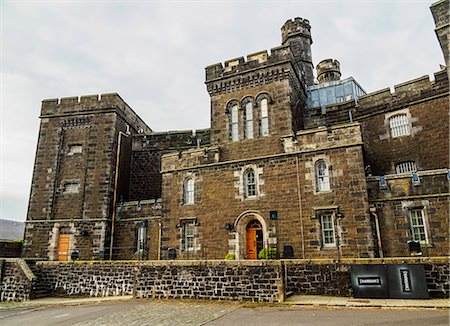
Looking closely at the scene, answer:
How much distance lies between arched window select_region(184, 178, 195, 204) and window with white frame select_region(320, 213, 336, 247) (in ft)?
24.4

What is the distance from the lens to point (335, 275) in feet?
39.5

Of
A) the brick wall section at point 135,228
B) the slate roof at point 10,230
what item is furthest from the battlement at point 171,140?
the slate roof at point 10,230

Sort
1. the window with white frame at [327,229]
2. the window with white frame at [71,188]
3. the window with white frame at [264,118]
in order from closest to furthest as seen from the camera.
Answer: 1. the window with white frame at [327,229]
2. the window with white frame at [264,118]
3. the window with white frame at [71,188]

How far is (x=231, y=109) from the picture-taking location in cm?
2028

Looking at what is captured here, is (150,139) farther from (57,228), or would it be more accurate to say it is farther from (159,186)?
(57,228)

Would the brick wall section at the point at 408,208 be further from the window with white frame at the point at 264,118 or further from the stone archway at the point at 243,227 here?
the window with white frame at the point at 264,118

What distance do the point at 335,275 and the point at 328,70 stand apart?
78.0 feet

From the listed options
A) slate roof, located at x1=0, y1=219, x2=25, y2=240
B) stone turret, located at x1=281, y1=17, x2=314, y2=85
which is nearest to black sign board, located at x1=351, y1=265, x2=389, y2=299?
stone turret, located at x1=281, y1=17, x2=314, y2=85

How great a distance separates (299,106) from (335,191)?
7524 millimetres

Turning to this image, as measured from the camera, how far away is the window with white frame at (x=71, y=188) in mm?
23203

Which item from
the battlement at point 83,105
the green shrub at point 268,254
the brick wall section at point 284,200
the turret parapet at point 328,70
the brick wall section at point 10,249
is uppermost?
the turret parapet at point 328,70

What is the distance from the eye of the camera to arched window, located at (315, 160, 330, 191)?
1630 centimetres

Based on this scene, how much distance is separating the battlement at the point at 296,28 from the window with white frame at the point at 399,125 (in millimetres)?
13414

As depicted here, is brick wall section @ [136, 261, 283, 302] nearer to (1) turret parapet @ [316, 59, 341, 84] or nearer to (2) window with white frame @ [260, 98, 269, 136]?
(2) window with white frame @ [260, 98, 269, 136]
